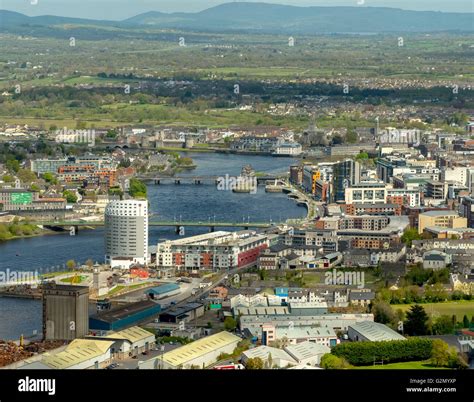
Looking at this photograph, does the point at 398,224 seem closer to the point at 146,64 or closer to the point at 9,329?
the point at 9,329

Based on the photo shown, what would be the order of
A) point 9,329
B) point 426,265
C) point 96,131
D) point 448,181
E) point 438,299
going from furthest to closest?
point 96,131
point 448,181
point 426,265
point 438,299
point 9,329

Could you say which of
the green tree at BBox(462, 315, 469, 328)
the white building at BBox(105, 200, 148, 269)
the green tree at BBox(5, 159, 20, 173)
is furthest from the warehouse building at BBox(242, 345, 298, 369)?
the green tree at BBox(5, 159, 20, 173)

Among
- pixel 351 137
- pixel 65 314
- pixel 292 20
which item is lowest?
pixel 351 137

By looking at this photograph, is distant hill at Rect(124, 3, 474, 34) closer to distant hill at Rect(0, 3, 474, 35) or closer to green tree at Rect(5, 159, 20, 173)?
distant hill at Rect(0, 3, 474, 35)

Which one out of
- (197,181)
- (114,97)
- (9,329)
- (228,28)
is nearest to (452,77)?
(228,28)

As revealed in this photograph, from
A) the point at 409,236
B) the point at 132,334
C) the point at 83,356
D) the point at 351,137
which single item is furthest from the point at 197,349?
the point at 351,137

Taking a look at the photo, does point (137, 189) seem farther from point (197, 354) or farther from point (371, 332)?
point (197, 354)

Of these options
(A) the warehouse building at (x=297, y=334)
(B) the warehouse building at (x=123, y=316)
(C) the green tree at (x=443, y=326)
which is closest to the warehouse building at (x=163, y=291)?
(B) the warehouse building at (x=123, y=316)

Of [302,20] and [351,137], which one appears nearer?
[351,137]
